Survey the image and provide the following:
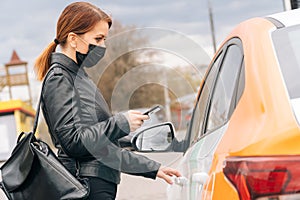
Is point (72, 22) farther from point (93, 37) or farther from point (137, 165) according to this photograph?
point (137, 165)

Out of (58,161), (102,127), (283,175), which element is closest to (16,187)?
(58,161)

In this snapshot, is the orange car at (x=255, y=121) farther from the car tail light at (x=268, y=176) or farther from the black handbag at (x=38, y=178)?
the black handbag at (x=38, y=178)

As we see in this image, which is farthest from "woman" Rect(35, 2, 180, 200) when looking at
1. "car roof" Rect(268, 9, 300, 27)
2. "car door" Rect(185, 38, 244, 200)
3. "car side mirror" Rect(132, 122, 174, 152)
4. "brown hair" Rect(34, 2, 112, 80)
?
"car roof" Rect(268, 9, 300, 27)

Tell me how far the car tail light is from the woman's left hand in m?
1.33

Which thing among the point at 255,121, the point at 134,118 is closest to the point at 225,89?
the point at 134,118

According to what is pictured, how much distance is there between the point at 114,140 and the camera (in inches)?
125

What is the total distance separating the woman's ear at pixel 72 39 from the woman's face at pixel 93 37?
2 cm

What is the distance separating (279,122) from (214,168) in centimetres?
43

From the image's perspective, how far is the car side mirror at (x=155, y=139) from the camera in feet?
11.8

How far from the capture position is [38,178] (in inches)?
120

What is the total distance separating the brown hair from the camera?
3344 millimetres

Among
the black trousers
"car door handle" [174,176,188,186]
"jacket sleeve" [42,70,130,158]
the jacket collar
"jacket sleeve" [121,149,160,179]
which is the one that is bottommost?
"car door handle" [174,176,188,186]

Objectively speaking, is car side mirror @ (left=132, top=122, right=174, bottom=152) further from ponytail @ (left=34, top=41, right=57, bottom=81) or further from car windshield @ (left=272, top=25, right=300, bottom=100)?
car windshield @ (left=272, top=25, right=300, bottom=100)

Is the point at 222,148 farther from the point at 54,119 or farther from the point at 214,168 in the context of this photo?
the point at 54,119
